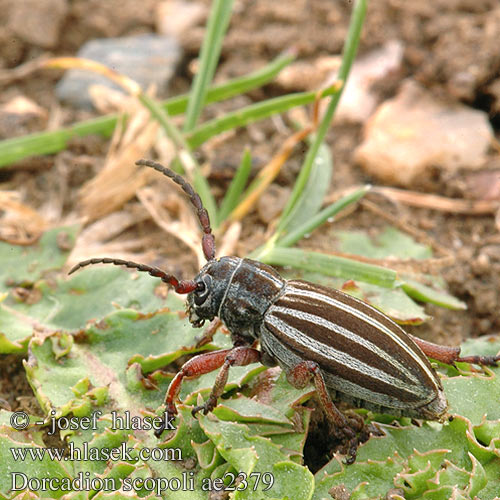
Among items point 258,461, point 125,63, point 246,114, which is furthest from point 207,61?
point 258,461

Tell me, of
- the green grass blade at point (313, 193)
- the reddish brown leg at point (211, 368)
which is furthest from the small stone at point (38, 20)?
the reddish brown leg at point (211, 368)

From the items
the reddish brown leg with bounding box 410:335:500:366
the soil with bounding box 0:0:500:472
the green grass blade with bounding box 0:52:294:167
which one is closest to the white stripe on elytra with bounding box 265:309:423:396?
the reddish brown leg with bounding box 410:335:500:366

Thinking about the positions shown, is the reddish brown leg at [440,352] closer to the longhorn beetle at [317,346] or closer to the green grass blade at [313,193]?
the longhorn beetle at [317,346]

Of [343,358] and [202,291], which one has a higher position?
[343,358]

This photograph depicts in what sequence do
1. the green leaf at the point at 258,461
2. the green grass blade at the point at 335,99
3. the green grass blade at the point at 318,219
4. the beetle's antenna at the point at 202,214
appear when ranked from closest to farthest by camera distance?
the green leaf at the point at 258,461 → the beetle's antenna at the point at 202,214 → the green grass blade at the point at 318,219 → the green grass blade at the point at 335,99

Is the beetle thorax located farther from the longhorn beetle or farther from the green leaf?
the green leaf

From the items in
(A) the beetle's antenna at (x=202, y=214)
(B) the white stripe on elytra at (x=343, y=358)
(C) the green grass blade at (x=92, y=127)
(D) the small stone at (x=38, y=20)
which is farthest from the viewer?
(D) the small stone at (x=38, y=20)

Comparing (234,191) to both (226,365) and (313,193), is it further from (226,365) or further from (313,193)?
(226,365)
